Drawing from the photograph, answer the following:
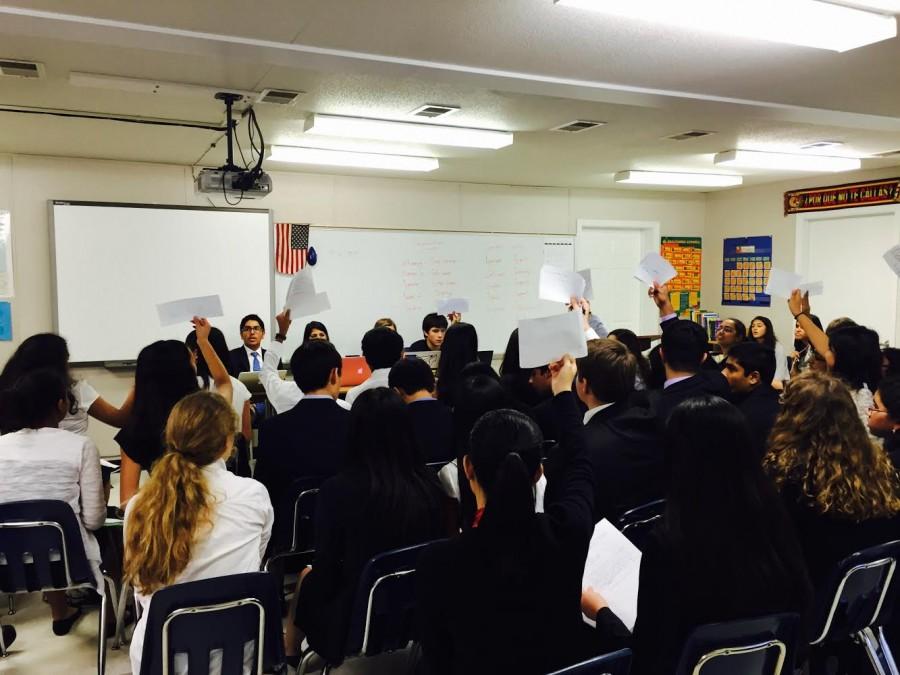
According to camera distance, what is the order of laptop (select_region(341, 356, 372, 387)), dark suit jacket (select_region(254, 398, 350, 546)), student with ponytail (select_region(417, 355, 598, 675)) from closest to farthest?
student with ponytail (select_region(417, 355, 598, 675)) < dark suit jacket (select_region(254, 398, 350, 546)) < laptop (select_region(341, 356, 372, 387))

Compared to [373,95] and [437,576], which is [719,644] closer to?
[437,576]

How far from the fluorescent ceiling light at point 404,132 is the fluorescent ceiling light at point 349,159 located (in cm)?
66

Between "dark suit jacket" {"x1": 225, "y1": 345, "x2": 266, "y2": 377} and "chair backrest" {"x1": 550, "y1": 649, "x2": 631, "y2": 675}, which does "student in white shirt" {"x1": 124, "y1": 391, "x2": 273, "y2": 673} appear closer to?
"chair backrest" {"x1": 550, "y1": 649, "x2": 631, "y2": 675}

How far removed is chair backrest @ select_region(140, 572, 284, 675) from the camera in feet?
5.67

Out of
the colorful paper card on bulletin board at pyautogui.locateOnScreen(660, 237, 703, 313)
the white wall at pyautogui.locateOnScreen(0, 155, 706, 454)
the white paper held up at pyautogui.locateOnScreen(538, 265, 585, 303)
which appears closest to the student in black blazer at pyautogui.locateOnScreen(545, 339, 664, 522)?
the white paper held up at pyautogui.locateOnScreen(538, 265, 585, 303)

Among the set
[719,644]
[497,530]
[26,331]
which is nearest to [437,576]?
[497,530]

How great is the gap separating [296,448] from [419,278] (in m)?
4.48

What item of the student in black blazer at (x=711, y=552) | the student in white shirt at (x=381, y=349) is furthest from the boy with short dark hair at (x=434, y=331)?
the student in black blazer at (x=711, y=552)

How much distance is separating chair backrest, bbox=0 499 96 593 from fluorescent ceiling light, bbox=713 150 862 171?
5157 millimetres

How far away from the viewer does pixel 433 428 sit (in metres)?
3.00

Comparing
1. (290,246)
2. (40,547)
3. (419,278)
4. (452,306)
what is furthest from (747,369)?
(290,246)

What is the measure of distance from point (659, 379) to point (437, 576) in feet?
9.82

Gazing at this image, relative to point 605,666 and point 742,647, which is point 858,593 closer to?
point 742,647

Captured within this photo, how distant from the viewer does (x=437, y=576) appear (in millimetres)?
1364
